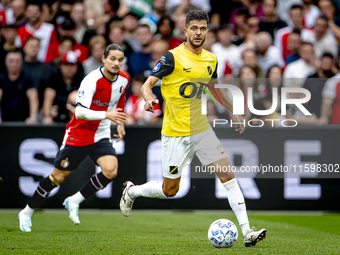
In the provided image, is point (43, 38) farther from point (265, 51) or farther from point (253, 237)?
point (253, 237)

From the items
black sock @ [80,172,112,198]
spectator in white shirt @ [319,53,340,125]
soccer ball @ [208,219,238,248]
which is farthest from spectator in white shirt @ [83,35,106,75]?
soccer ball @ [208,219,238,248]

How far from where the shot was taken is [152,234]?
22.7 feet

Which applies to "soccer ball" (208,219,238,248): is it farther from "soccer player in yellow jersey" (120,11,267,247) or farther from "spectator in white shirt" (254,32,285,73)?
"spectator in white shirt" (254,32,285,73)

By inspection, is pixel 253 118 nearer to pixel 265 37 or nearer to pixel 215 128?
pixel 215 128

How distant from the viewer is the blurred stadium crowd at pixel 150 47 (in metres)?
9.53

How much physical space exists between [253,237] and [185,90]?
6.11 ft

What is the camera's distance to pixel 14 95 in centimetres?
962

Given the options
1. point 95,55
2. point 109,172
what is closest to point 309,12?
point 95,55

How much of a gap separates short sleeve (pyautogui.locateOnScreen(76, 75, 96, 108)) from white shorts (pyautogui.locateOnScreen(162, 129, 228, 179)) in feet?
4.69

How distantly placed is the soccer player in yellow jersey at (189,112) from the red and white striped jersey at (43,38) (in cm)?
560

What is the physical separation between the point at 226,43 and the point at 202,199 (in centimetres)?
366

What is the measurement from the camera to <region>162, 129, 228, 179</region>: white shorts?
5973mm

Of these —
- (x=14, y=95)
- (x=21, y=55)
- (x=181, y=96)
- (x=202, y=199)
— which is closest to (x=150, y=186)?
(x=181, y=96)

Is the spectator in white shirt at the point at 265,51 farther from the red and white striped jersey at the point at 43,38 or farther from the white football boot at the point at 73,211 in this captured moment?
the white football boot at the point at 73,211
